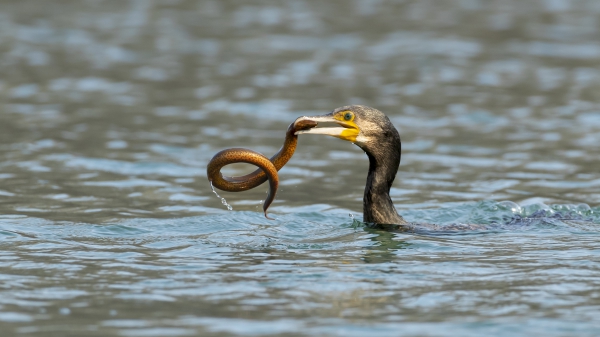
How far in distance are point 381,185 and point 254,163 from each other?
1.57 metres

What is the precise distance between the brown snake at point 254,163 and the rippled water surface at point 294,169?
0.54m

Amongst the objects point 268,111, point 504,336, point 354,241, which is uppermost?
point 268,111

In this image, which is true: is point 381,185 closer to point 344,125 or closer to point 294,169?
point 344,125

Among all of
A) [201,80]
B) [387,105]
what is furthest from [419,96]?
[201,80]

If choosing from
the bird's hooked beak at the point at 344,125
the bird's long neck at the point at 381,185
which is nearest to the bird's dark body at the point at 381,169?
the bird's long neck at the point at 381,185

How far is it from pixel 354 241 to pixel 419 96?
9709mm

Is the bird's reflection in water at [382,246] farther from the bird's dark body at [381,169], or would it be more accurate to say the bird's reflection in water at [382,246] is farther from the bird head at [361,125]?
the bird head at [361,125]

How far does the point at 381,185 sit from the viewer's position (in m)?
9.85

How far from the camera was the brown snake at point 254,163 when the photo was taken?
29.3 ft

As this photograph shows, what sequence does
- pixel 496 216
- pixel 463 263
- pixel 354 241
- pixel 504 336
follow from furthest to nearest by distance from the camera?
pixel 496 216
pixel 354 241
pixel 463 263
pixel 504 336

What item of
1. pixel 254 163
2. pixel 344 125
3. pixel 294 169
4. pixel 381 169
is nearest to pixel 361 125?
pixel 344 125

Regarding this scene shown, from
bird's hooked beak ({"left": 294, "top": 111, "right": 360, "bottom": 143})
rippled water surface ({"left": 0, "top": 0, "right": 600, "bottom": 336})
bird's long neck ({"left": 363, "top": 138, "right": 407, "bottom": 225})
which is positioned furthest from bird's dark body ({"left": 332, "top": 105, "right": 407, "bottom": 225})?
rippled water surface ({"left": 0, "top": 0, "right": 600, "bottom": 336})

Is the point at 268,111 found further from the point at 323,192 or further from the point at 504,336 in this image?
the point at 504,336

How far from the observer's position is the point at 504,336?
634 cm
